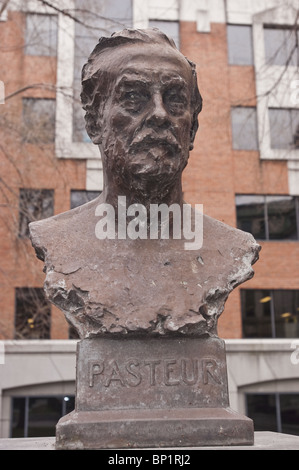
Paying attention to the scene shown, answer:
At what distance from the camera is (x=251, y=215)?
15289 millimetres

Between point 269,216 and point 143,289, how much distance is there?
40.1 ft

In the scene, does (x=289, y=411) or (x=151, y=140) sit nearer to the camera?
(x=151, y=140)

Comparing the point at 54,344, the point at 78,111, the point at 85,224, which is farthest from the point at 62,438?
the point at 54,344

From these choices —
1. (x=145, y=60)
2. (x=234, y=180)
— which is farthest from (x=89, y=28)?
(x=234, y=180)

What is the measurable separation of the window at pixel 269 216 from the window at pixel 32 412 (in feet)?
19.9

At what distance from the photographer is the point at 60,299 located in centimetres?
368

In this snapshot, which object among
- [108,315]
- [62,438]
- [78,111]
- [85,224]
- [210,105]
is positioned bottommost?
[62,438]

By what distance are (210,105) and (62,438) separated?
11.9m

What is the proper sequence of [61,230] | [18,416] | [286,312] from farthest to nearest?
1. [286,312]
2. [18,416]
3. [61,230]

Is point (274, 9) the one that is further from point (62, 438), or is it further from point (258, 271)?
point (62, 438)

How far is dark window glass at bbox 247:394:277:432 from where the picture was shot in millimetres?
14398

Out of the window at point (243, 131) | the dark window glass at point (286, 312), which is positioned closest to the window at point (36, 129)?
the window at point (243, 131)

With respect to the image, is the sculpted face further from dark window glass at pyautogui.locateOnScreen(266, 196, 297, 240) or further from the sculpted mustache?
dark window glass at pyautogui.locateOnScreen(266, 196, 297, 240)

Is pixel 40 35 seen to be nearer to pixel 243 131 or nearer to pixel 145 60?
pixel 243 131
